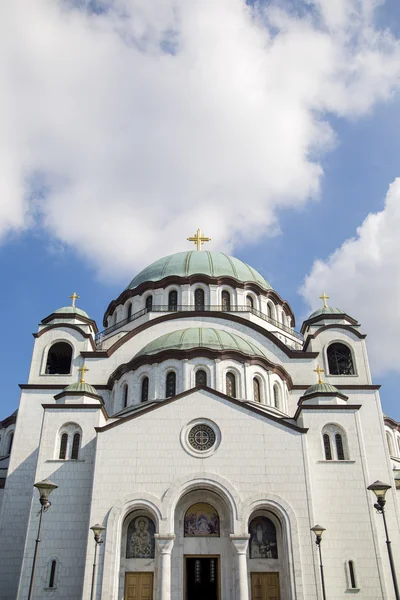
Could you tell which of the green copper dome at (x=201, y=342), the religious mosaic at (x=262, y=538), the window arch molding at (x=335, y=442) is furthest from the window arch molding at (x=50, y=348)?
the window arch molding at (x=335, y=442)

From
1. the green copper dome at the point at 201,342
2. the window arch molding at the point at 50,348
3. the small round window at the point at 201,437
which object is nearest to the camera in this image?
the small round window at the point at 201,437

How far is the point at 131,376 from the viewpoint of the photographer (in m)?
24.1

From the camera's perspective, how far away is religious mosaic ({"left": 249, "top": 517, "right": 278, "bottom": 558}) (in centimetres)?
1848

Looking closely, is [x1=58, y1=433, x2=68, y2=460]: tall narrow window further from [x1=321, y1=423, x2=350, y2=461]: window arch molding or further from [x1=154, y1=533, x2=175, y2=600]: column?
[x1=321, y1=423, x2=350, y2=461]: window arch molding

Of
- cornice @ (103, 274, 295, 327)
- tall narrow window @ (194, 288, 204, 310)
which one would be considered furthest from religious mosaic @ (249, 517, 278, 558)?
cornice @ (103, 274, 295, 327)

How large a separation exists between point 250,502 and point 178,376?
6.60 metres

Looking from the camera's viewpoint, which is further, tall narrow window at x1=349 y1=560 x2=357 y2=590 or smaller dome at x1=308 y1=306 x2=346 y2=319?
smaller dome at x1=308 y1=306 x2=346 y2=319

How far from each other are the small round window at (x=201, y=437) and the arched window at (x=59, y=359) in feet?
32.1

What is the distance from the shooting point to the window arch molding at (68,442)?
20.2m

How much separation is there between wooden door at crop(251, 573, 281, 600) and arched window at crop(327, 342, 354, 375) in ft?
36.2

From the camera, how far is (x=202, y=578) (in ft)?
60.2

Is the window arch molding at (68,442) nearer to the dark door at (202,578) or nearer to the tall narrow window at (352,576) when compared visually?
the dark door at (202,578)

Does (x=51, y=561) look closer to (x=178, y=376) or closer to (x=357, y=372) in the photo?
(x=178, y=376)

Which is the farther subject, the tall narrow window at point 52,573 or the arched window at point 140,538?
the arched window at point 140,538
